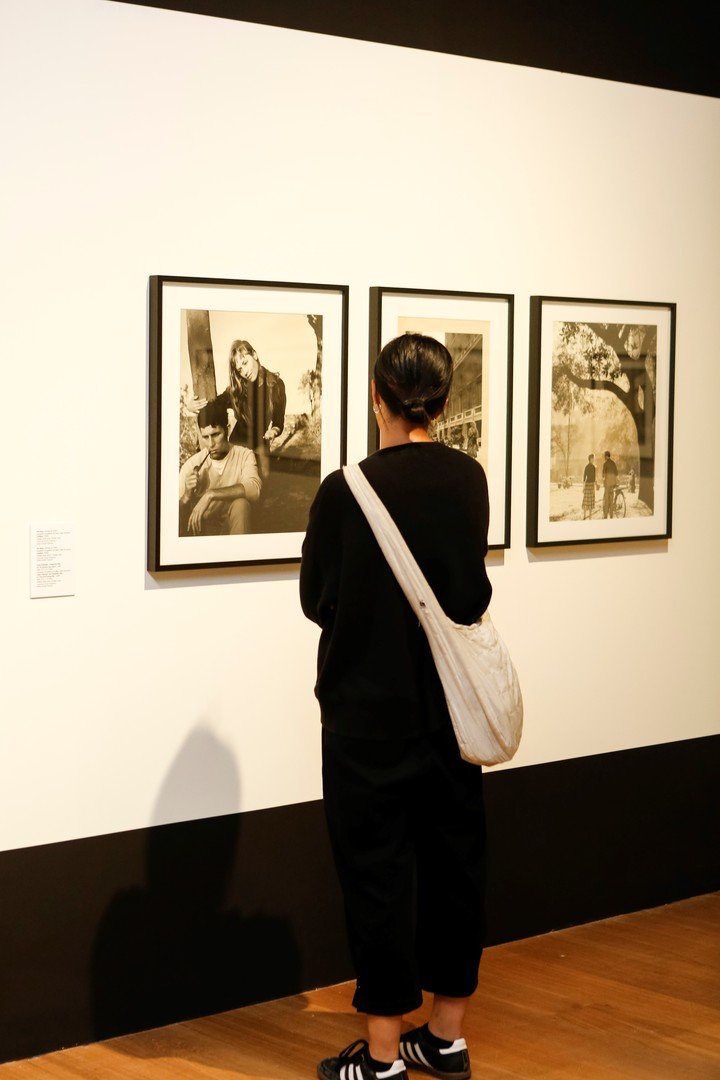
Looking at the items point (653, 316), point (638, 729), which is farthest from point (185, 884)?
point (653, 316)

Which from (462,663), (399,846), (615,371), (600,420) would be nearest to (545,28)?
(615,371)

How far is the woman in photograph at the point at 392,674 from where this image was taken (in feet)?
10.6

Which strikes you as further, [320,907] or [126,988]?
[320,907]

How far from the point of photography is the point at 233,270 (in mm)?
3801

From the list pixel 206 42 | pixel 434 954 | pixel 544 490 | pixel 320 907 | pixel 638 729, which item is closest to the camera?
pixel 434 954

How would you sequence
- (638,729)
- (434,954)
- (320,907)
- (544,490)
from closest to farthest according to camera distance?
(434,954), (320,907), (544,490), (638,729)

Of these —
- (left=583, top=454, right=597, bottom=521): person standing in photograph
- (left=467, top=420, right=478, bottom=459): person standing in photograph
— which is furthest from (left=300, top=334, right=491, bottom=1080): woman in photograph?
(left=583, top=454, right=597, bottom=521): person standing in photograph

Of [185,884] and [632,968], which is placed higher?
[185,884]

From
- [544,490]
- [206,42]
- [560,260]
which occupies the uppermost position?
[206,42]

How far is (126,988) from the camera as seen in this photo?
3.74 metres

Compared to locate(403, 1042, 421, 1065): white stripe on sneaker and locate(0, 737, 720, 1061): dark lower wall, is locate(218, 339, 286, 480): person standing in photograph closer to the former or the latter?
locate(0, 737, 720, 1061): dark lower wall

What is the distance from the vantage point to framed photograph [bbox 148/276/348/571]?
3.70 metres

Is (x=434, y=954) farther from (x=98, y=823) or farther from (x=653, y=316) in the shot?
(x=653, y=316)

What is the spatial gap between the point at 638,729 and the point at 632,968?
34.7 inches
